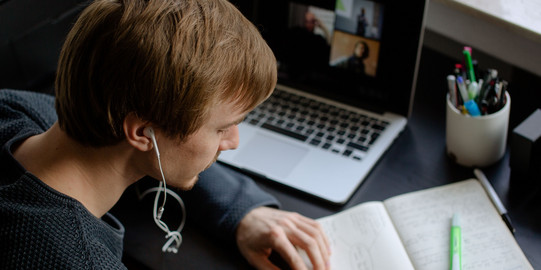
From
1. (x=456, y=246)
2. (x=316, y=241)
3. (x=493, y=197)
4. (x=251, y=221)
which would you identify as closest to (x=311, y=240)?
(x=316, y=241)

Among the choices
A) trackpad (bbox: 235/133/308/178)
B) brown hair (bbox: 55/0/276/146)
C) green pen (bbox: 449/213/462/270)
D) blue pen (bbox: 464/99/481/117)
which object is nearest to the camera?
brown hair (bbox: 55/0/276/146)

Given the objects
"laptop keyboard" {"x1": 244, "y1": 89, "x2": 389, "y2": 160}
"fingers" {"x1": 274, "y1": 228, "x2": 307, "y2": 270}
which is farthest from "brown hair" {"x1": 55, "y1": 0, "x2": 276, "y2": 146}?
"laptop keyboard" {"x1": 244, "y1": 89, "x2": 389, "y2": 160}

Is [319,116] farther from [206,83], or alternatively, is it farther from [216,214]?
[206,83]

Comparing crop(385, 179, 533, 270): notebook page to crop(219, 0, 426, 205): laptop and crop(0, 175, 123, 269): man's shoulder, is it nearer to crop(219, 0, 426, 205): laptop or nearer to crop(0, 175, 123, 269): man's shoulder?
crop(219, 0, 426, 205): laptop

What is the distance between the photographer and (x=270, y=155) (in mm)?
1122

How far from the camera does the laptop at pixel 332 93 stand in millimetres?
1066

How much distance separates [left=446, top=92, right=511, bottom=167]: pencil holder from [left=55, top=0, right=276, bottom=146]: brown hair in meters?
0.42

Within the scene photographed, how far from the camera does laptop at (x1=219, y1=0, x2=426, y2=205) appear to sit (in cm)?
107

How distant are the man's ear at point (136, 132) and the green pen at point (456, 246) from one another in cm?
49

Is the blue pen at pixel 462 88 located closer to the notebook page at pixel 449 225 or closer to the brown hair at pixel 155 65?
the notebook page at pixel 449 225

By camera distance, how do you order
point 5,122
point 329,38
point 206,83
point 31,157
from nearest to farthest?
point 206,83 < point 31,157 < point 5,122 < point 329,38

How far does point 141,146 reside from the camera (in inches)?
30.4

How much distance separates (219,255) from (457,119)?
0.48m

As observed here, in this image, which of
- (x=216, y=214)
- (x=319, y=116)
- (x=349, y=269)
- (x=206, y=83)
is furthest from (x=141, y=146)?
(x=319, y=116)
